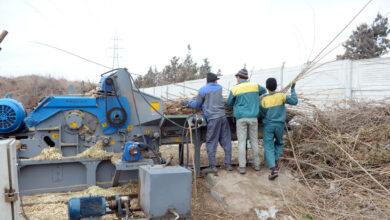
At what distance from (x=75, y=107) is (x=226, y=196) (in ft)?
9.79

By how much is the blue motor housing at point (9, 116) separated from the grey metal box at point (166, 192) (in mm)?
3083

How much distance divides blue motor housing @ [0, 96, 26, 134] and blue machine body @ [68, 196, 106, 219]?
2.78m

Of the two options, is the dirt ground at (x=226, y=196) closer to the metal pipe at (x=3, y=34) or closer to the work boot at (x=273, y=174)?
the work boot at (x=273, y=174)

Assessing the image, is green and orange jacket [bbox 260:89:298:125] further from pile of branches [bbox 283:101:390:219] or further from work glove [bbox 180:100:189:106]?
work glove [bbox 180:100:189:106]

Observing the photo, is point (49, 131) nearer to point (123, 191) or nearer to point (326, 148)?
point (123, 191)

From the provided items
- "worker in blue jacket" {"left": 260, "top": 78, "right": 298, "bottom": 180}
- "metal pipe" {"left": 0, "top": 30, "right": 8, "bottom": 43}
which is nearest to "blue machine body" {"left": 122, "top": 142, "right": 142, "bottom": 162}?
"worker in blue jacket" {"left": 260, "top": 78, "right": 298, "bottom": 180}

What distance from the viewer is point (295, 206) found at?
4.48m

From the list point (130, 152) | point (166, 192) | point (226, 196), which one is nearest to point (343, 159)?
point (226, 196)

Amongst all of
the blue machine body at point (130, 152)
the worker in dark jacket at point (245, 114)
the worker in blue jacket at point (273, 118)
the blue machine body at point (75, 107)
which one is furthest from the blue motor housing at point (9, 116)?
the worker in blue jacket at point (273, 118)

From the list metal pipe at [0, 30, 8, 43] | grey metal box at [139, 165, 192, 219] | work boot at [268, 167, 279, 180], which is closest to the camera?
metal pipe at [0, 30, 8, 43]

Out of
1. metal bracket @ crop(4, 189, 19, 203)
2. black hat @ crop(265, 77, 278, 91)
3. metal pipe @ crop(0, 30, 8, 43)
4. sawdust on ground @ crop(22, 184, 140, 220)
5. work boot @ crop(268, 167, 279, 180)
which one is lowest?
sawdust on ground @ crop(22, 184, 140, 220)

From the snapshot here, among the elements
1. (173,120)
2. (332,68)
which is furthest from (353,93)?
(173,120)

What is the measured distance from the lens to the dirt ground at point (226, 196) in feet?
14.5

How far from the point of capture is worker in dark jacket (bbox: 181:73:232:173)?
5.52 meters
